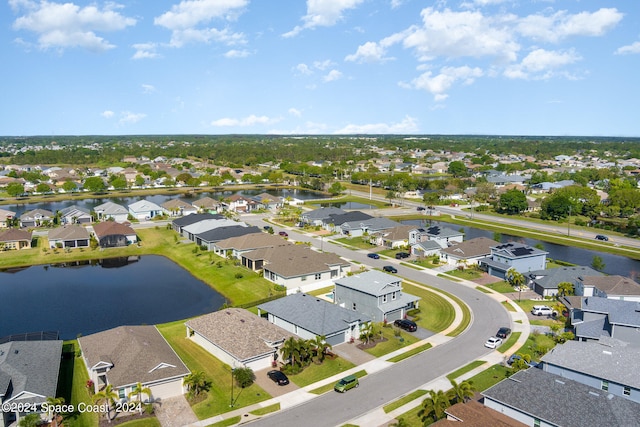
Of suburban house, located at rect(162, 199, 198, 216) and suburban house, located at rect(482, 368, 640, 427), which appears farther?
suburban house, located at rect(162, 199, 198, 216)

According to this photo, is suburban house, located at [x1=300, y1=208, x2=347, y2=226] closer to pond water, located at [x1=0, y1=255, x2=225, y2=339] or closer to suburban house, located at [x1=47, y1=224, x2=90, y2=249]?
pond water, located at [x1=0, y1=255, x2=225, y2=339]

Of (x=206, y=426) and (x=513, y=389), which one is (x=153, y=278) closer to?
(x=206, y=426)

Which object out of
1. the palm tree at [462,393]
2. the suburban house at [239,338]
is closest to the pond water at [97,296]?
the suburban house at [239,338]

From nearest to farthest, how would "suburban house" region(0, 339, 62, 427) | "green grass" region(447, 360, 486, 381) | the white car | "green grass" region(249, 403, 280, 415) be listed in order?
"suburban house" region(0, 339, 62, 427), "green grass" region(249, 403, 280, 415), "green grass" region(447, 360, 486, 381), the white car

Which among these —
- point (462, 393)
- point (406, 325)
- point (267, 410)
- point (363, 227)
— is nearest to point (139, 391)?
point (267, 410)

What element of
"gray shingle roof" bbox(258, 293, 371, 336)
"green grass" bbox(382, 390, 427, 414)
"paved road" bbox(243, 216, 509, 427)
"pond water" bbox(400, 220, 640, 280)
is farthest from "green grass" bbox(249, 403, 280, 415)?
"pond water" bbox(400, 220, 640, 280)

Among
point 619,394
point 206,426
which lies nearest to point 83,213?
point 206,426

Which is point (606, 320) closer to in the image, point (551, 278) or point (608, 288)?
point (608, 288)
